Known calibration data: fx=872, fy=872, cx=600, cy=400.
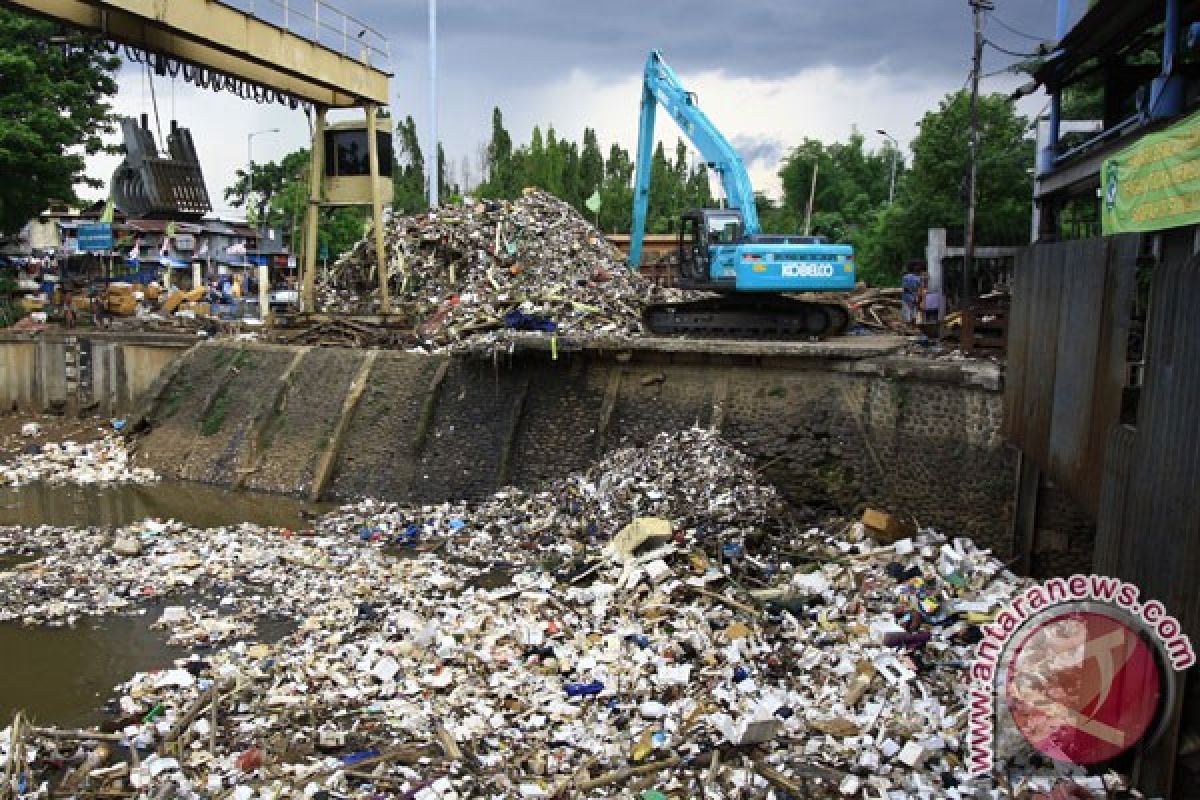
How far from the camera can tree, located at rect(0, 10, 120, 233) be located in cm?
1939

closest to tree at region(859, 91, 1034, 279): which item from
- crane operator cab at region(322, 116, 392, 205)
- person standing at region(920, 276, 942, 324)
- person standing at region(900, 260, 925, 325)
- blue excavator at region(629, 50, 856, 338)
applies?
person standing at region(900, 260, 925, 325)

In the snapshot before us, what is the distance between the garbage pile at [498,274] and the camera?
48.8ft

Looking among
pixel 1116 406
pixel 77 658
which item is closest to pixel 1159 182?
pixel 1116 406

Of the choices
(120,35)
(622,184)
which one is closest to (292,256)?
(622,184)

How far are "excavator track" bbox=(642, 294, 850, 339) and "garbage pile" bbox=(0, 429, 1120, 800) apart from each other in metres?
3.58

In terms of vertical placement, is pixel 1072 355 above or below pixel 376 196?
below

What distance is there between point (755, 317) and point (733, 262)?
1259mm

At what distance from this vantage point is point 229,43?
12680 mm

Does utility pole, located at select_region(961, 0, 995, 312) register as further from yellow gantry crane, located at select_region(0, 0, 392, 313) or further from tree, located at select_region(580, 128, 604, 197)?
tree, located at select_region(580, 128, 604, 197)

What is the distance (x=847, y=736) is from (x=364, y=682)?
3.57 meters

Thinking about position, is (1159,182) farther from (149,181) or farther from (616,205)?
(616,205)

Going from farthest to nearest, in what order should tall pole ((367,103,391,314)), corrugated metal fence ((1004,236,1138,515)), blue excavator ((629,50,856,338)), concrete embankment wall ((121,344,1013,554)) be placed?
tall pole ((367,103,391,314)), blue excavator ((629,50,856,338)), concrete embankment wall ((121,344,1013,554)), corrugated metal fence ((1004,236,1138,515))

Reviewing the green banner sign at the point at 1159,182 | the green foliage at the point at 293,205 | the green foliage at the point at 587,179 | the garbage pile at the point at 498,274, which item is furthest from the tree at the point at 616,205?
the green banner sign at the point at 1159,182

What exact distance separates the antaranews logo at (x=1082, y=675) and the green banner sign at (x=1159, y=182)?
2089mm
